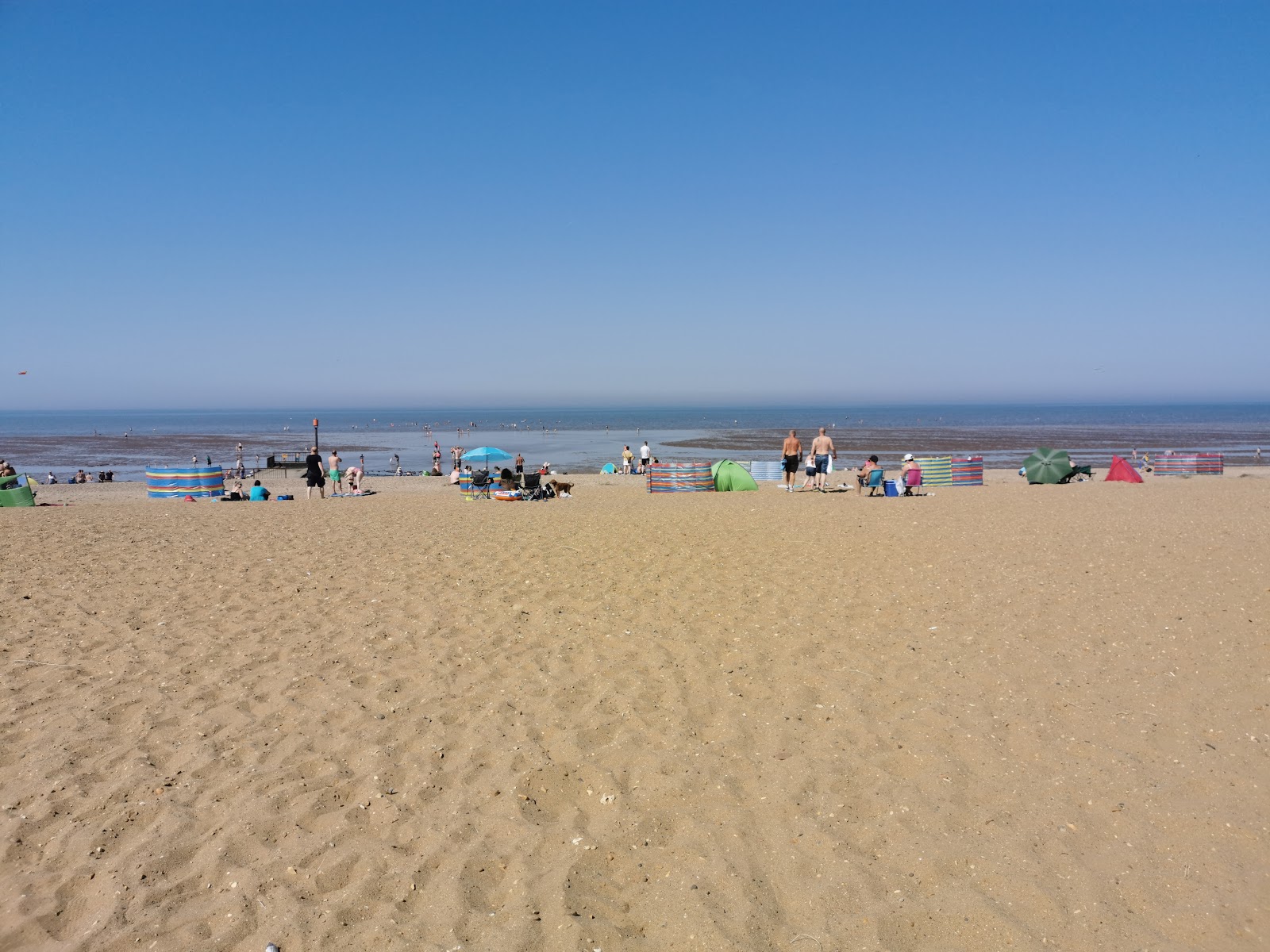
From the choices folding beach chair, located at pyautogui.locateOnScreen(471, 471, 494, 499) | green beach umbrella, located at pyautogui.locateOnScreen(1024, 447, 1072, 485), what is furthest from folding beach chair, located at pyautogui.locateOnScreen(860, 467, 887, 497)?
folding beach chair, located at pyautogui.locateOnScreen(471, 471, 494, 499)

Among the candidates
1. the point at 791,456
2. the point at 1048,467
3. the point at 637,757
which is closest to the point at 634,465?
the point at 791,456

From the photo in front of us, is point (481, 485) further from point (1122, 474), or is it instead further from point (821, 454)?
point (1122, 474)

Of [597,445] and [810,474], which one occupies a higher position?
[810,474]

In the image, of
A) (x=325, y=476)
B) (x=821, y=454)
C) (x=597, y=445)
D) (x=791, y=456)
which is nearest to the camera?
(x=821, y=454)

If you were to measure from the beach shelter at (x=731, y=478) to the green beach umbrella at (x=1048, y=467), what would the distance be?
8.89 meters

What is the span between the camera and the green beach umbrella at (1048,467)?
23.5 m

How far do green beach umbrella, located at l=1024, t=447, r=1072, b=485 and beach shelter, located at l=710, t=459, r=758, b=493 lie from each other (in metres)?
8.89

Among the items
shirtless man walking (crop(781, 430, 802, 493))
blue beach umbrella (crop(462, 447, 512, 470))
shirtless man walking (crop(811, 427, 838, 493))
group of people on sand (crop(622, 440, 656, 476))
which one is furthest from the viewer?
group of people on sand (crop(622, 440, 656, 476))

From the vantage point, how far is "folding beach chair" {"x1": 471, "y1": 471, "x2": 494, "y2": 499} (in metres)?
22.5

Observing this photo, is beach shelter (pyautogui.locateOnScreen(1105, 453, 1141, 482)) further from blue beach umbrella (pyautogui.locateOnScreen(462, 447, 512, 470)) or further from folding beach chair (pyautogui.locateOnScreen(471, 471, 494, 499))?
blue beach umbrella (pyautogui.locateOnScreen(462, 447, 512, 470))

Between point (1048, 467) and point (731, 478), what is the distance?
10053 millimetres

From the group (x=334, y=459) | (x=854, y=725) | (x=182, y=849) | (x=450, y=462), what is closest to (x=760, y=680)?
(x=854, y=725)

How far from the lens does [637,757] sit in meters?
4.87

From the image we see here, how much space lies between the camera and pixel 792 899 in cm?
354
